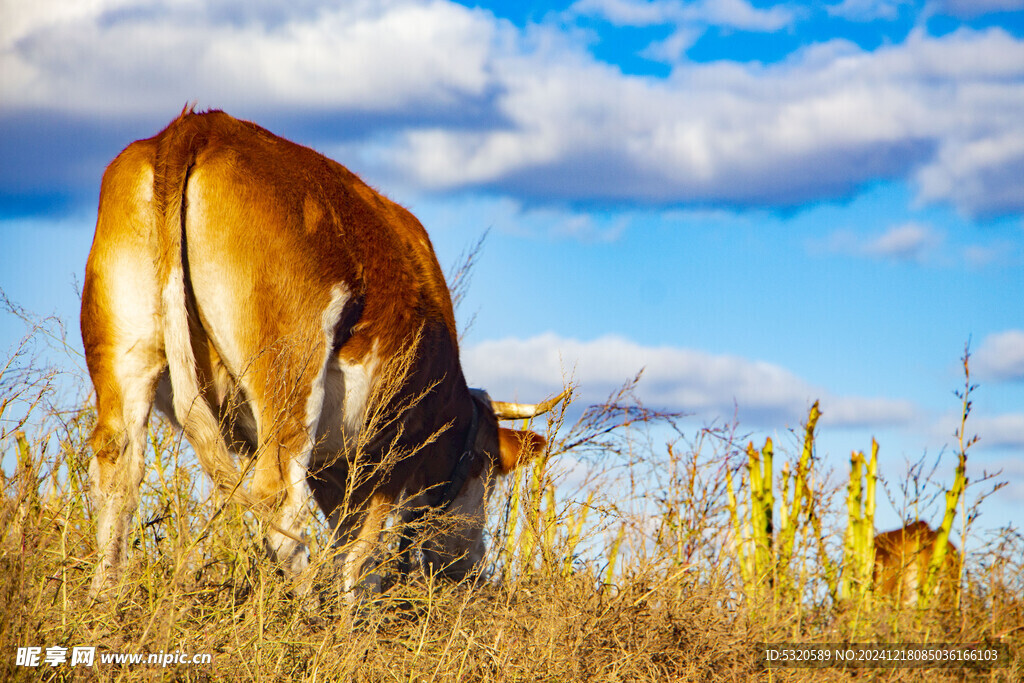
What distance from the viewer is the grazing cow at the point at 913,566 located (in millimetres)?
5621

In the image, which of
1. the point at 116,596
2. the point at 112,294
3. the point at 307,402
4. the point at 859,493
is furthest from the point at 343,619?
the point at 859,493

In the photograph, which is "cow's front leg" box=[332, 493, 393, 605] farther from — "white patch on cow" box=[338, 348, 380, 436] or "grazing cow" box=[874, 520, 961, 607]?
"grazing cow" box=[874, 520, 961, 607]

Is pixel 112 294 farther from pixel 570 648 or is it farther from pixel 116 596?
pixel 570 648

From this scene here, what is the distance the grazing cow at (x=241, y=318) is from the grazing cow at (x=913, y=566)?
11.1 ft

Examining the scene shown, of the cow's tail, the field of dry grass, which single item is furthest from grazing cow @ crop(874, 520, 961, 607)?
the cow's tail

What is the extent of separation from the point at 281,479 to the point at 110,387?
2.56ft

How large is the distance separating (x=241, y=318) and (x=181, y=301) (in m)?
0.26

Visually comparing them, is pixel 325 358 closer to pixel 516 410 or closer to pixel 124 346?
pixel 124 346

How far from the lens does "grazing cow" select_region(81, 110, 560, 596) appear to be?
359cm

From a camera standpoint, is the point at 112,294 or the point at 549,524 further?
the point at 549,524

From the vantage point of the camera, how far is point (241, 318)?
373 centimetres

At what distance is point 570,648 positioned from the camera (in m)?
3.29

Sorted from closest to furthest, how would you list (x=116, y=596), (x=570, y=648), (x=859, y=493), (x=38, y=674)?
(x=38, y=674)
(x=116, y=596)
(x=570, y=648)
(x=859, y=493)

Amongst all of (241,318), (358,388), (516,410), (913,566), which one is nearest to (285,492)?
(358,388)
